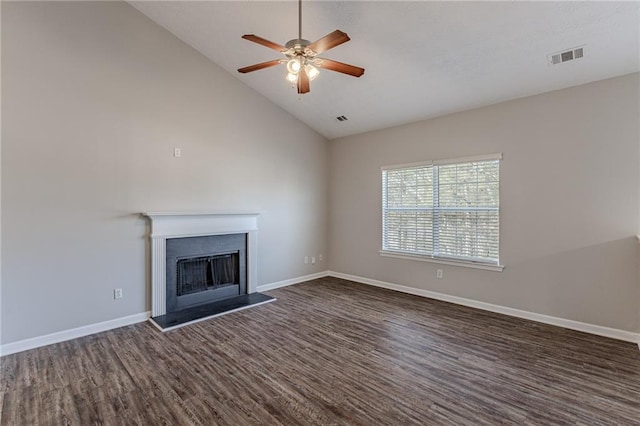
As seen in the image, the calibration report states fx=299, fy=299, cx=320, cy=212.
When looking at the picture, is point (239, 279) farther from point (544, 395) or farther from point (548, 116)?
point (548, 116)

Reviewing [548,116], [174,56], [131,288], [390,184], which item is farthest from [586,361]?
[174,56]

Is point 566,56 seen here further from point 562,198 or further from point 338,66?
point 338,66

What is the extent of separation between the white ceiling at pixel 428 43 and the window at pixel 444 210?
3.05 ft

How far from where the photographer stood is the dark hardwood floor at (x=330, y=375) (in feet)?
6.93

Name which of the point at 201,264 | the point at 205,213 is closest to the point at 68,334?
the point at 201,264

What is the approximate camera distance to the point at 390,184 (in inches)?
210

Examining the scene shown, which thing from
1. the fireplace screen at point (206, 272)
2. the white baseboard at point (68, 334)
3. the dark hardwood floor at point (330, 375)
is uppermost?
the fireplace screen at point (206, 272)

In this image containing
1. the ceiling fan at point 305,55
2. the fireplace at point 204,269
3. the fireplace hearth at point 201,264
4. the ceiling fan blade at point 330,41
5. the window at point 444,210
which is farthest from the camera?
the window at point 444,210

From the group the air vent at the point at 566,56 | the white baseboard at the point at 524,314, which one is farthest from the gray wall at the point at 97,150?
the air vent at the point at 566,56

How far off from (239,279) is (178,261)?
1.04 meters

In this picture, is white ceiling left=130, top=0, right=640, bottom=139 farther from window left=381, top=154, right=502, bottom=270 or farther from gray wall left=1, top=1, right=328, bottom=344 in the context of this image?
window left=381, top=154, right=502, bottom=270

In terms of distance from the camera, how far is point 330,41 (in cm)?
237

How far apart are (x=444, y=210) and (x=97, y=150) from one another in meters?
4.71

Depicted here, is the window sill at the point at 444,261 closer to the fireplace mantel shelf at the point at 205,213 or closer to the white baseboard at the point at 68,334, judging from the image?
the fireplace mantel shelf at the point at 205,213
